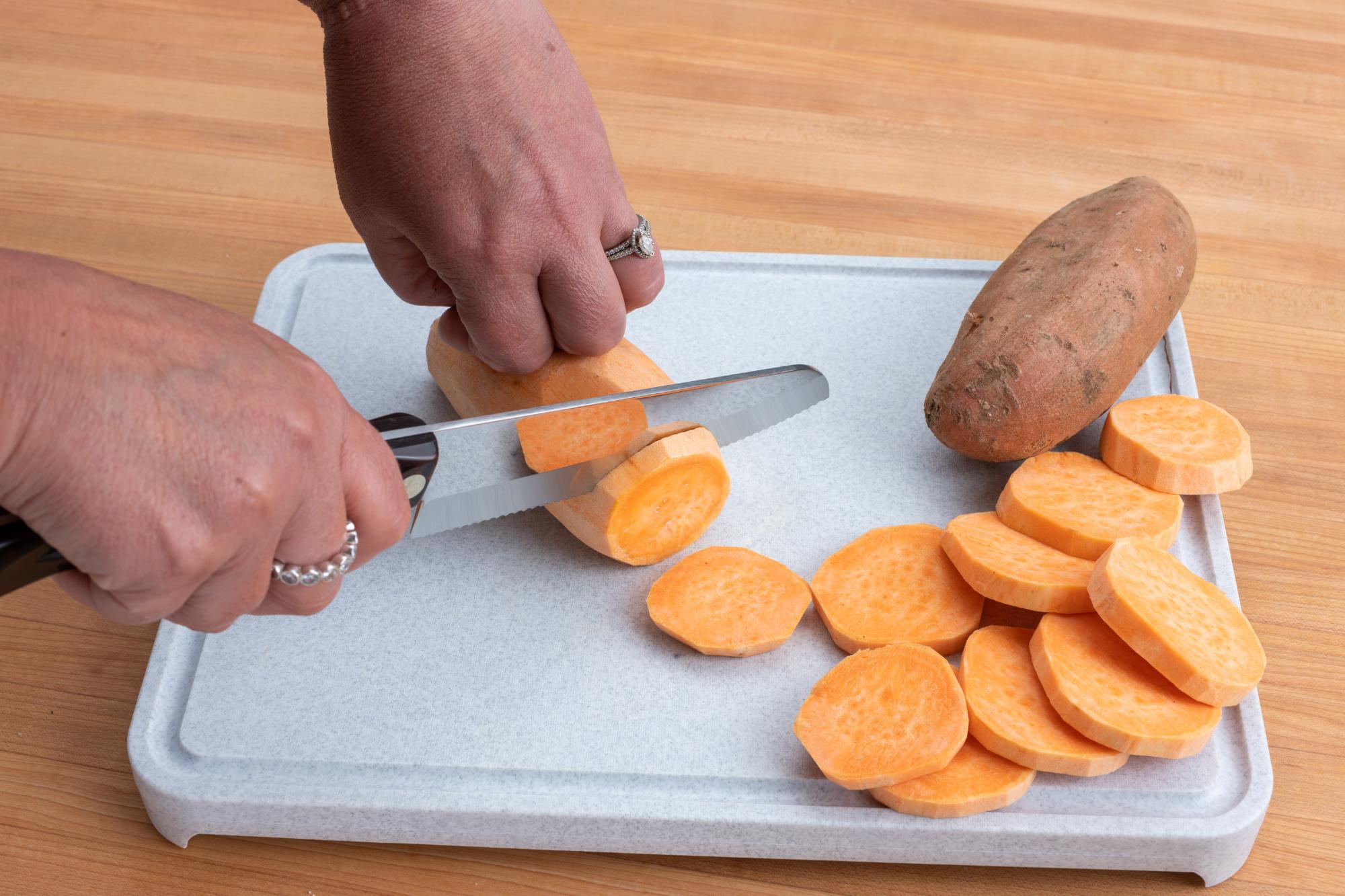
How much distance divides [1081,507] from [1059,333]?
0.23 m

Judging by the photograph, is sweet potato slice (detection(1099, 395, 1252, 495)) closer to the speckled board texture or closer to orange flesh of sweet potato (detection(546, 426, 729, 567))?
the speckled board texture

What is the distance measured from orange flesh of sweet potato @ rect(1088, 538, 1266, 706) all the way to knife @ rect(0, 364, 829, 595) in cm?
49

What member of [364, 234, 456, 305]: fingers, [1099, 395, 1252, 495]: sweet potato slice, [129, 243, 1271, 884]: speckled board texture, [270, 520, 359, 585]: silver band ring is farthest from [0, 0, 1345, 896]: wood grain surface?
[364, 234, 456, 305]: fingers

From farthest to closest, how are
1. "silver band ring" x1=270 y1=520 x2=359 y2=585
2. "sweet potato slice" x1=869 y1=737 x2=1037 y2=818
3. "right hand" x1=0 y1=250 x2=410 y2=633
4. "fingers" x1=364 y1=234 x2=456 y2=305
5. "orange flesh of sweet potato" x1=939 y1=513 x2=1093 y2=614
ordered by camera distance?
"fingers" x1=364 y1=234 x2=456 y2=305 → "orange flesh of sweet potato" x1=939 y1=513 x2=1093 y2=614 → "sweet potato slice" x1=869 y1=737 x2=1037 y2=818 → "silver band ring" x1=270 y1=520 x2=359 y2=585 → "right hand" x1=0 y1=250 x2=410 y2=633

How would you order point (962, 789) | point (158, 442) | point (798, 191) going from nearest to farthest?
point (158, 442), point (962, 789), point (798, 191)

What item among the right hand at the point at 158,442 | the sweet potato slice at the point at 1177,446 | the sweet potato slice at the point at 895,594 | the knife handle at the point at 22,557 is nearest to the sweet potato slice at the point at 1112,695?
the sweet potato slice at the point at 895,594

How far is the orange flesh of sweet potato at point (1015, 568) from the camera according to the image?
52.8 inches

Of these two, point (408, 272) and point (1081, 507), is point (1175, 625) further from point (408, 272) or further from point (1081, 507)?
point (408, 272)

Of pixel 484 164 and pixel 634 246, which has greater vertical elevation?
pixel 484 164

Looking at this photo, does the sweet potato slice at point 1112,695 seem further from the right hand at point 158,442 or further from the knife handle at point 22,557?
the knife handle at point 22,557

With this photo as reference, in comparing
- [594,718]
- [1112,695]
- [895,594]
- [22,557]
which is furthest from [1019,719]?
[22,557]

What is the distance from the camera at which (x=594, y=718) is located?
1.35 m

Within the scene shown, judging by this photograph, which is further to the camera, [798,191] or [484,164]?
[798,191]

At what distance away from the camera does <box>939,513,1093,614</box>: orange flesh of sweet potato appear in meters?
1.34
